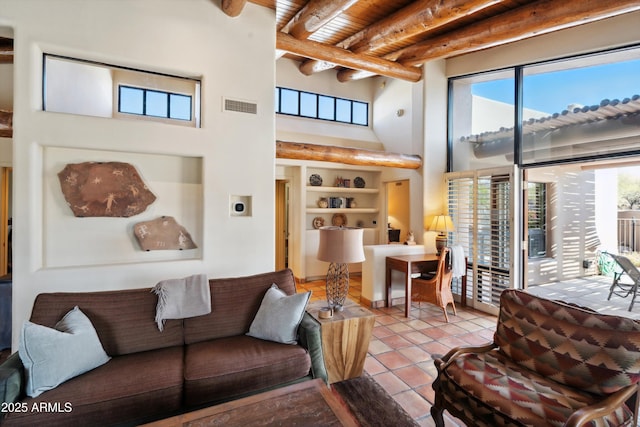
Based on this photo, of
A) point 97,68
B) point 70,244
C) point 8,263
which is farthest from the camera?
point 8,263

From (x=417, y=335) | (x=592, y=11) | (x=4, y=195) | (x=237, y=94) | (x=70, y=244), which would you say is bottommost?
(x=417, y=335)

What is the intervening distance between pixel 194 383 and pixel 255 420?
0.63m

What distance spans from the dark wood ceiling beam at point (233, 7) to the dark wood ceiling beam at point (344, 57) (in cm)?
71

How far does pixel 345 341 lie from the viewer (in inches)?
97.0

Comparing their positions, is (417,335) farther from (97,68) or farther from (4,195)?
(4,195)

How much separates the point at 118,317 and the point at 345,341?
175cm

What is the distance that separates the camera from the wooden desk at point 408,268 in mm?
4039

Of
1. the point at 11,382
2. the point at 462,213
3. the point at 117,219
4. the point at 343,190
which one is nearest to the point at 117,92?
the point at 117,219

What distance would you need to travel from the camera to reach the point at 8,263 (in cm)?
462

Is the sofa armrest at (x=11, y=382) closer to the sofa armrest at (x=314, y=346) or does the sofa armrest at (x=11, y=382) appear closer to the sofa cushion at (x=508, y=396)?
the sofa armrest at (x=314, y=346)

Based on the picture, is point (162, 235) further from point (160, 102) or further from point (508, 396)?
point (508, 396)

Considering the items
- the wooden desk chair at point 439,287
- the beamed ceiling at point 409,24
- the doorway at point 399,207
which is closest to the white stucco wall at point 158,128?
the beamed ceiling at point 409,24

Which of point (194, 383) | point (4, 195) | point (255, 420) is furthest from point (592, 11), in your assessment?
point (4, 195)

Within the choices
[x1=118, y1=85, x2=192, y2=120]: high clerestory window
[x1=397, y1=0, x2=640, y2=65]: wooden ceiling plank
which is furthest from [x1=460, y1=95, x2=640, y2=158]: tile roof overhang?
[x1=118, y1=85, x2=192, y2=120]: high clerestory window
